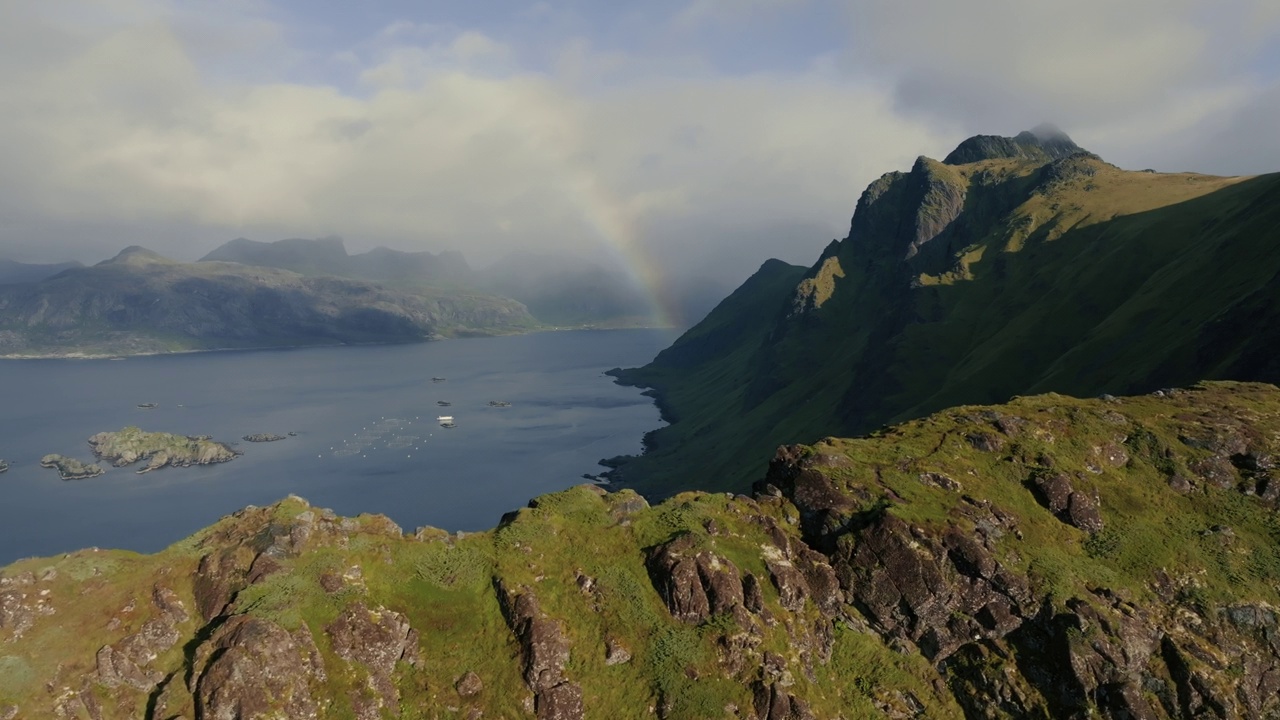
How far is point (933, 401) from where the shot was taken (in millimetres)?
145750

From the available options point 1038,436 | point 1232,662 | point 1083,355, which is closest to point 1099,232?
point 1083,355

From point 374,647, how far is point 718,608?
1974 cm

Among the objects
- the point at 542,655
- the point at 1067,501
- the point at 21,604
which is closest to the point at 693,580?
the point at 542,655

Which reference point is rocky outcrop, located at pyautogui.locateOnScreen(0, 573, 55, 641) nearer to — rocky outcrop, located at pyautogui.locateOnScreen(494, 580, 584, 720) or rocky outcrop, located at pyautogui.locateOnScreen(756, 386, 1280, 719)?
rocky outcrop, located at pyautogui.locateOnScreen(494, 580, 584, 720)

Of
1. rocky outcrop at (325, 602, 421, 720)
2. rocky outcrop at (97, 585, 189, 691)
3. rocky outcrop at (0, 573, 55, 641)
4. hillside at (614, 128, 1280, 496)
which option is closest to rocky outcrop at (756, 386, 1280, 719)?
rocky outcrop at (325, 602, 421, 720)

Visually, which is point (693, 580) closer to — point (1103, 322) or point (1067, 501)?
point (1067, 501)

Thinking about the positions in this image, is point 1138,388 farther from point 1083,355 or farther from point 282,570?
point 282,570

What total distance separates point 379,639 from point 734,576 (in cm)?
2101

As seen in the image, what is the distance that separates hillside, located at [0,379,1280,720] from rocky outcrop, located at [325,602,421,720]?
0.11 meters

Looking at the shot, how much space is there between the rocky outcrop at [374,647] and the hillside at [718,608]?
0.37 ft

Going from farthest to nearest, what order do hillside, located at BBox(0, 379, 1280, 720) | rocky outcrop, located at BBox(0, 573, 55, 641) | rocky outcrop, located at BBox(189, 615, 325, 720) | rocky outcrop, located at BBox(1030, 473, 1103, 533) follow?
rocky outcrop, located at BBox(1030, 473, 1103, 533) < hillside, located at BBox(0, 379, 1280, 720) < rocky outcrop, located at BBox(0, 573, 55, 641) < rocky outcrop, located at BBox(189, 615, 325, 720)

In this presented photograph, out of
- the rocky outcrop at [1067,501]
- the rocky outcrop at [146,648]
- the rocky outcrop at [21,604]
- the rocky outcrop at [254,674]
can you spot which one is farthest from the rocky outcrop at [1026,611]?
the rocky outcrop at [21,604]

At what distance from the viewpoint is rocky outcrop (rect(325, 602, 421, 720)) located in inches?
1309

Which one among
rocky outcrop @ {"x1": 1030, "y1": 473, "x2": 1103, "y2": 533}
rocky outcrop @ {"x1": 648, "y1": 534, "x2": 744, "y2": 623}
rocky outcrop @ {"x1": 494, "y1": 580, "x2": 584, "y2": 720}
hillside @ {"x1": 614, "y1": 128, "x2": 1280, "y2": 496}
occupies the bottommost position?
rocky outcrop @ {"x1": 494, "y1": 580, "x2": 584, "y2": 720}
